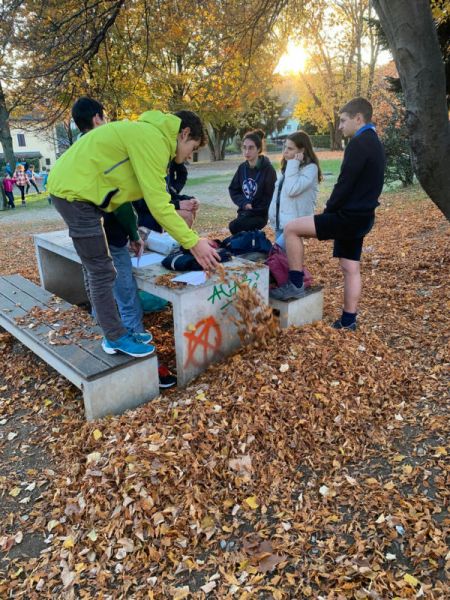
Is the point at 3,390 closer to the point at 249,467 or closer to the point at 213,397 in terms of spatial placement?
the point at 213,397

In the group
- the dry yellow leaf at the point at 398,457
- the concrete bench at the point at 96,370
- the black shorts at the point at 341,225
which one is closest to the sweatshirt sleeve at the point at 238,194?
the black shorts at the point at 341,225

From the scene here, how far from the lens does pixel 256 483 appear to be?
107 inches

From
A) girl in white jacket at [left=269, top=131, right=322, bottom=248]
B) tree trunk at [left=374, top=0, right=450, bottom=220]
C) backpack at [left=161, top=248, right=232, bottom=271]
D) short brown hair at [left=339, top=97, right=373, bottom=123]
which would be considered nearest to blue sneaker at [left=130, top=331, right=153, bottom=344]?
backpack at [left=161, top=248, right=232, bottom=271]

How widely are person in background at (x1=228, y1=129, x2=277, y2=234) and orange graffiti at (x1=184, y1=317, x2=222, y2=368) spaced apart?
2.07 meters

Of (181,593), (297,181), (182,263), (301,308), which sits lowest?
(181,593)

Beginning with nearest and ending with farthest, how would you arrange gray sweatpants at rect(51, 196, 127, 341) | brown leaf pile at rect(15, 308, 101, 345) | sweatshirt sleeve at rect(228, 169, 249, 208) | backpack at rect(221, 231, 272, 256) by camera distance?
gray sweatpants at rect(51, 196, 127, 341) < brown leaf pile at rect(15, 308, 101, 345) < backpack at rect(221, 231, 272, 256) < sweatshirt sleeve at rect(228, 169, 249, 208)

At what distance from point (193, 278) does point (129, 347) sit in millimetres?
721

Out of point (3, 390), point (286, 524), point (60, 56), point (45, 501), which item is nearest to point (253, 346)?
point (286, 524)

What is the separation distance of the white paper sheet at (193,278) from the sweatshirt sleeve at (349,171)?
1249 millimetres

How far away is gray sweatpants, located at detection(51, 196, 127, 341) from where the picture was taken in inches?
118

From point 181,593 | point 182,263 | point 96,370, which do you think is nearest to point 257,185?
point 182,263

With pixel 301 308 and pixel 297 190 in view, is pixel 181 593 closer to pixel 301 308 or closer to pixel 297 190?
pixel 301 308

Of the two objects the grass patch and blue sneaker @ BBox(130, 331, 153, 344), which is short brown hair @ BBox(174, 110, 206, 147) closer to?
blue sneaker @ BBox(130, 331, 153, 344)

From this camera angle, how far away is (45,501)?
2.72 meters
